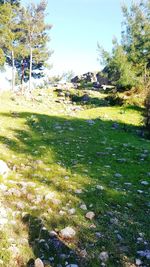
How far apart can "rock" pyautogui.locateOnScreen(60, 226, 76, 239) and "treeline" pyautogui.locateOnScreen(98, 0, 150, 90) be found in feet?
85.4

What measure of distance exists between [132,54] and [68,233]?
3555cm

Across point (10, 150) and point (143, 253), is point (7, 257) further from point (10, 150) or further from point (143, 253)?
point (10, 150)

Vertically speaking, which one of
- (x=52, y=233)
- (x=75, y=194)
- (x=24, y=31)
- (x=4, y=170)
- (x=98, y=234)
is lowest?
(x=98, y=234)

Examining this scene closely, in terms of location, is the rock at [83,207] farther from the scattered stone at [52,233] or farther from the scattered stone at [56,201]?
the scattered stone at [52,233]

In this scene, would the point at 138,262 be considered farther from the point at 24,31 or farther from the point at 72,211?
the point at 24,31

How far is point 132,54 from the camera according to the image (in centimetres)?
3966

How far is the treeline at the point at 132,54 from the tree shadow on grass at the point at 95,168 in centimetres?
1371

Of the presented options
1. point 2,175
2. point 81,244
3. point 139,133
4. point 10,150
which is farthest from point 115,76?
point 81,244

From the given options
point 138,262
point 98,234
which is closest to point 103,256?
point 138,262

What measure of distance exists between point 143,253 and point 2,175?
180 inches

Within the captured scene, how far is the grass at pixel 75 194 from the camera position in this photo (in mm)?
6250

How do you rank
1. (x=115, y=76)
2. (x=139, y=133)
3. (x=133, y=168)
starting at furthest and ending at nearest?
1. (x=115, y=76)
2. (x=139, y=133)
3. (x=133, y=168)

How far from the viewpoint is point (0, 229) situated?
6555 millimetres

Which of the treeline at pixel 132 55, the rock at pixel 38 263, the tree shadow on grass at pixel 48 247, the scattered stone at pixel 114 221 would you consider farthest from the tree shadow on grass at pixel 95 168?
the treeline at pixel 132 55
